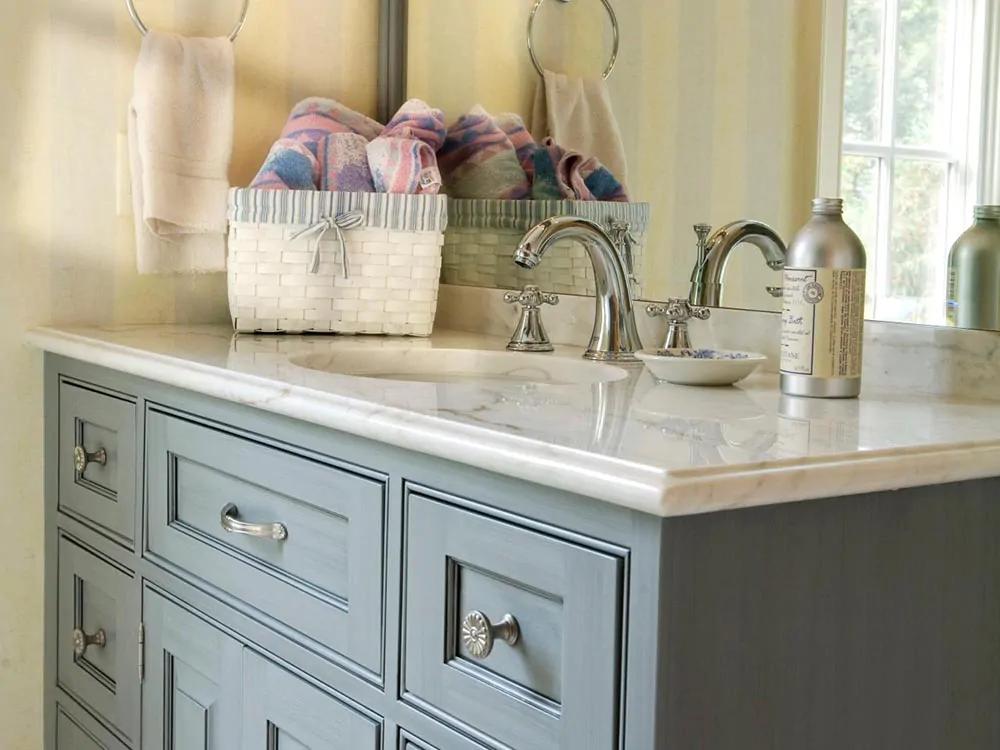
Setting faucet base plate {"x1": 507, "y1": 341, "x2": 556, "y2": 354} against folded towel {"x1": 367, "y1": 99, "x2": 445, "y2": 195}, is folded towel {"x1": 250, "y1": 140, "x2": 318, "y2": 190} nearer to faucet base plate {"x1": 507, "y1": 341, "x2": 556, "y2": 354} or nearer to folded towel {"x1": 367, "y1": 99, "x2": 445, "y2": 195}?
folded towel {"x1": 367, "y1": 99, "x2": 445, "y2": 195}

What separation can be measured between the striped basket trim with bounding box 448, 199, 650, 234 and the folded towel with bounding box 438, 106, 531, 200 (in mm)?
15

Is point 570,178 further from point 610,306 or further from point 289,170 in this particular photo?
point 289,170

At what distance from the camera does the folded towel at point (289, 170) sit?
1.76 m

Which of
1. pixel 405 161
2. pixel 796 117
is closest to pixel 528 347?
pixel 405 161

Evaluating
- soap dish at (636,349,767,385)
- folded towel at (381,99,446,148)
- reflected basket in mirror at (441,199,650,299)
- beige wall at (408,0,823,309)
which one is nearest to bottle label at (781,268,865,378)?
soap dish at (636,349,767,385)

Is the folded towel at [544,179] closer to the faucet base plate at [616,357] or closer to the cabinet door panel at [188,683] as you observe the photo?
the faucet base plate at [616,357]

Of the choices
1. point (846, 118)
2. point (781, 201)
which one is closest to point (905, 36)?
point (846, 118)

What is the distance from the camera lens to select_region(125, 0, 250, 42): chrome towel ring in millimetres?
1837

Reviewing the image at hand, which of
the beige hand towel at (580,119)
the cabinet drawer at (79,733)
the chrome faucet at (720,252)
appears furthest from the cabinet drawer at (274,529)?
the beige hand towel at (580,119)

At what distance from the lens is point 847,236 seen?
3.69ft

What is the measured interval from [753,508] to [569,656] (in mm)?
171

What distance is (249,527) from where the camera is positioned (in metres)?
1.28

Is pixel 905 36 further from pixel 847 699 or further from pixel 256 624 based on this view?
pixel 256 624

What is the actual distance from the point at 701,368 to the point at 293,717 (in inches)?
21.6
